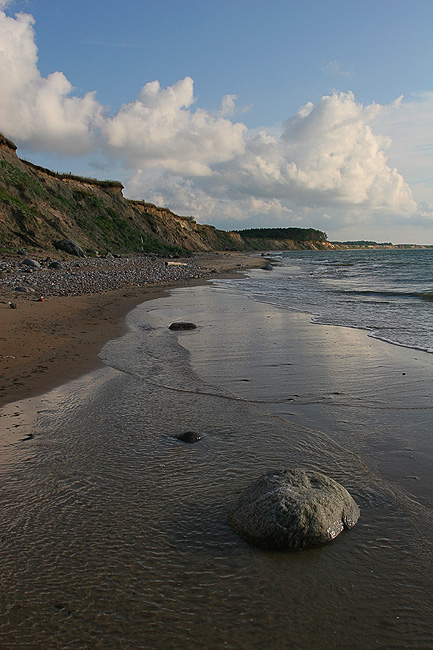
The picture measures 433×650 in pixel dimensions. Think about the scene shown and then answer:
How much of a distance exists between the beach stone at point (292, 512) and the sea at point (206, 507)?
0.08 m

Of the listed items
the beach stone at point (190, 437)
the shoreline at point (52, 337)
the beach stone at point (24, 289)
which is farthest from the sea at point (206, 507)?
the beach stone at point (24, 289)

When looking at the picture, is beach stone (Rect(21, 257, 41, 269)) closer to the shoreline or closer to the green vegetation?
the shoreline

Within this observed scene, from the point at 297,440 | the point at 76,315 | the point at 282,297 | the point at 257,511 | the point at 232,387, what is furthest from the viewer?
the point at 282,297

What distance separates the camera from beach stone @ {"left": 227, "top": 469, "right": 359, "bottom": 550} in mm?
2949

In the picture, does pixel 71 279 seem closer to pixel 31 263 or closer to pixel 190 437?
pixel 31 263

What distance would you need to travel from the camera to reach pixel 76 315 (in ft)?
38.3

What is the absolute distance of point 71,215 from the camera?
124 ft

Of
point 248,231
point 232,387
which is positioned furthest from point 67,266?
point 248,231

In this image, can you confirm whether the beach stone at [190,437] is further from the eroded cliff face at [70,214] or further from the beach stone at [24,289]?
the eroded cliff face at [70,214]

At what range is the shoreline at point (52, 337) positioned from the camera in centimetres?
646

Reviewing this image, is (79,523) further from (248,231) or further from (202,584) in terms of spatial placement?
(248,231)

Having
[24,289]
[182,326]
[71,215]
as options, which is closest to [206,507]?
[182,326]

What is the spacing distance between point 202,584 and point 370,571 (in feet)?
3.38

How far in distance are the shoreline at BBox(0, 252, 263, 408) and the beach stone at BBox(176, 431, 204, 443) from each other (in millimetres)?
2425
